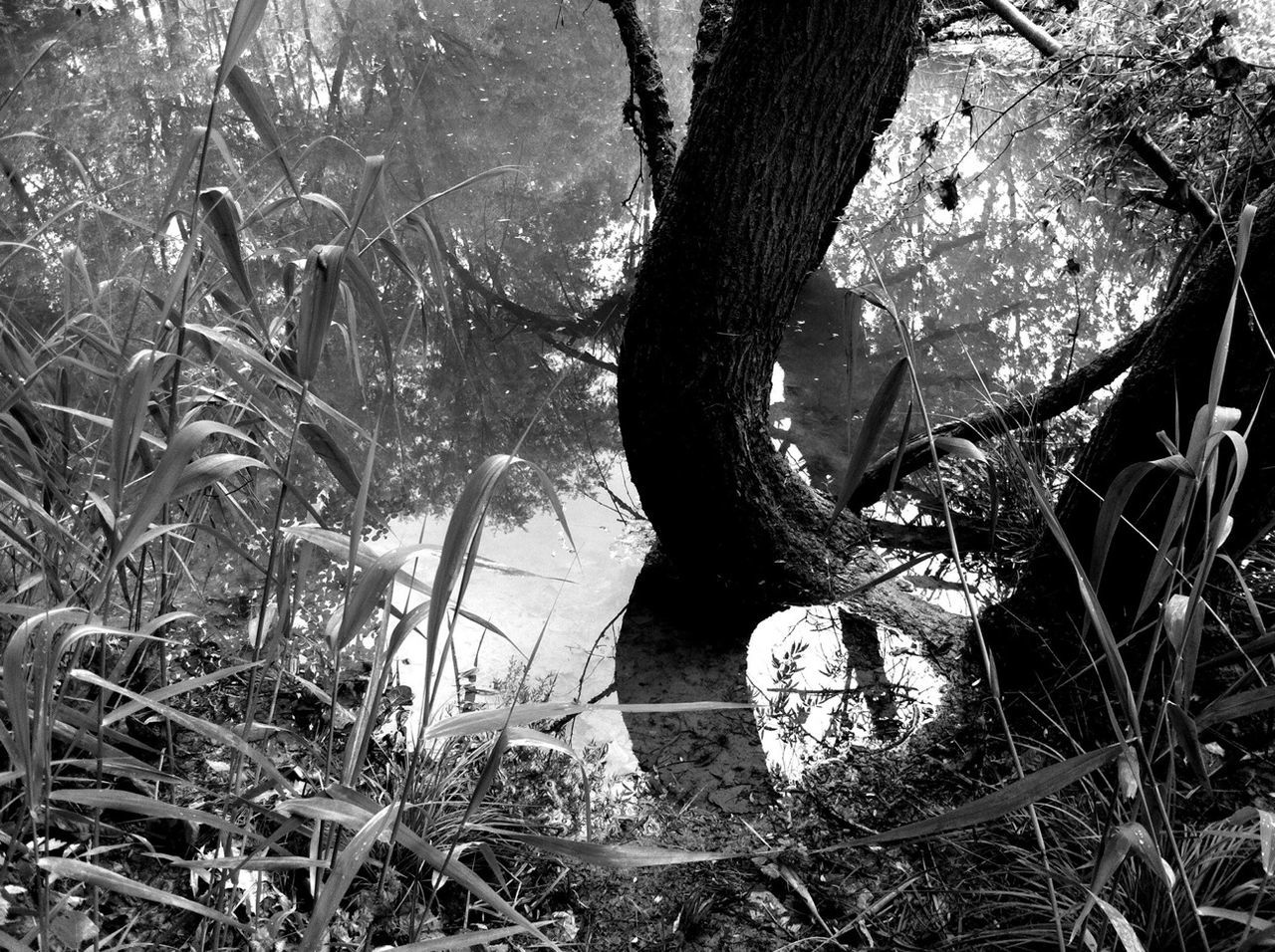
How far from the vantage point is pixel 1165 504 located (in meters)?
1.87

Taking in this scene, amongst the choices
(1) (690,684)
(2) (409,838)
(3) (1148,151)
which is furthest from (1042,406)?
(2) (409,838)

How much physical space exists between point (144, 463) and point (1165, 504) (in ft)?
5.96

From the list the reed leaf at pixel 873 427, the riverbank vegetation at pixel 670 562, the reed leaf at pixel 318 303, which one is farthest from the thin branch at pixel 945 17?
the reed leaf at pixel 318 303

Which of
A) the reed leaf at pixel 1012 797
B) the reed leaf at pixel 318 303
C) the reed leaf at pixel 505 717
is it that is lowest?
the reed leaf at pixel 1012 797

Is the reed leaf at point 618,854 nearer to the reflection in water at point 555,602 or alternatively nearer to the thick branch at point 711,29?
the reflection in water at point 555,602

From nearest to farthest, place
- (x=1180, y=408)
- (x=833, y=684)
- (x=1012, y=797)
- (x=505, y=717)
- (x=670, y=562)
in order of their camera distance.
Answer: (x=1012, y=797) → (x=505, y=717) → (x=1180, y=408) → (x=833, y=684) → (x=670, y=562)

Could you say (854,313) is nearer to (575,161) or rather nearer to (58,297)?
(575,161)

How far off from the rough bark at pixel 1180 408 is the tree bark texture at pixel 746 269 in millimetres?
798

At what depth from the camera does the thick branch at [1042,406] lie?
2967 millimetres

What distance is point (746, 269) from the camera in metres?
2.34

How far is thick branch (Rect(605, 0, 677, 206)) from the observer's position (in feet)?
10.3

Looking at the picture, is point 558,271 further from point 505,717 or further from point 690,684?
point 505,717

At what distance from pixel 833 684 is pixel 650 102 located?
1939mm

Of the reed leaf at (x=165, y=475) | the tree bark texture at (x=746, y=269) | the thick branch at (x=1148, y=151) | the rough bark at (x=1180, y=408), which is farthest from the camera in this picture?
the thick branch at (x=1148, y=151)
